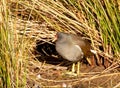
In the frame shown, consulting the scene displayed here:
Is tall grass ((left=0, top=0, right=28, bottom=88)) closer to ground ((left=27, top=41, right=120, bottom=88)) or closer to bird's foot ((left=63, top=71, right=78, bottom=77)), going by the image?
ground ((left=27, top=41, right=120, bottom=88))

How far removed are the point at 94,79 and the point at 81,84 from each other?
8.5 inches

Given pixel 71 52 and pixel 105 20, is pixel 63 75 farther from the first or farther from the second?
pixel 105 20

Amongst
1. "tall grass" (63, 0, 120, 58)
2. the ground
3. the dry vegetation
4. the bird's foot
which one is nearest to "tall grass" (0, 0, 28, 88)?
the dry vegetation

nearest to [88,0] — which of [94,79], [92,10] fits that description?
[92,10]

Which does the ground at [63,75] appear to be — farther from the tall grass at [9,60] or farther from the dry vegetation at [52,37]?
the tall grass at [9,60]

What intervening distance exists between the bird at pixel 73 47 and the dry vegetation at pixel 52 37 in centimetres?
11

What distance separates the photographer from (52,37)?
6121 mm

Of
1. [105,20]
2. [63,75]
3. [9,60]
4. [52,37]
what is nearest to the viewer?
[9,60]

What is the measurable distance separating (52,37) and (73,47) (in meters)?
0.39

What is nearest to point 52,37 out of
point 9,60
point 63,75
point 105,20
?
point 63,75

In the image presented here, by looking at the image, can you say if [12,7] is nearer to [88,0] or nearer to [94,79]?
[88,0]

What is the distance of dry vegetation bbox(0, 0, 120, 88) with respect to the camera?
5500 mm

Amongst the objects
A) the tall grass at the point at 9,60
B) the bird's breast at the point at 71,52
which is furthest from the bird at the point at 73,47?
the tall grass at the point at 9,60

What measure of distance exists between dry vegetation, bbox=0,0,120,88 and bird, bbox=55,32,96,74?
0.11 m
